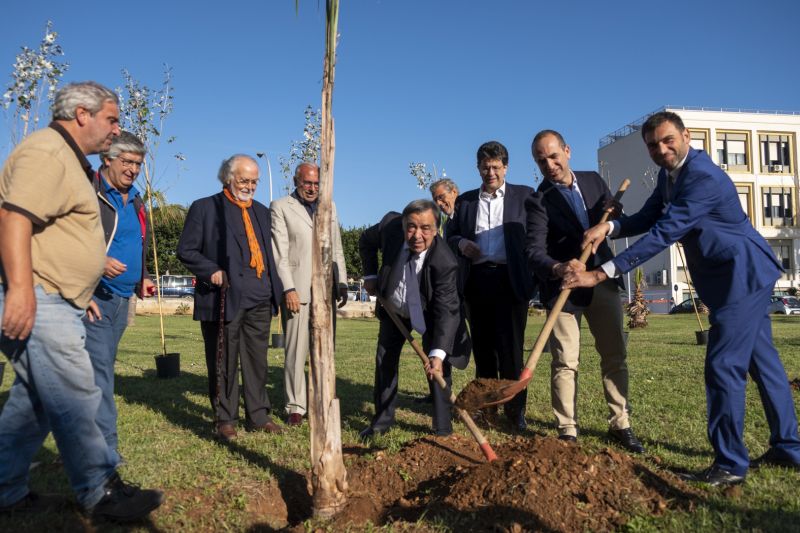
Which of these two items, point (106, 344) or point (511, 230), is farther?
point (511, 230)

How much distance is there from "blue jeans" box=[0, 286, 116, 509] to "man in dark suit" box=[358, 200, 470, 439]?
7.27 ft

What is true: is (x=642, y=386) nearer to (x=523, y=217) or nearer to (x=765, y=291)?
(x=523, y=217)

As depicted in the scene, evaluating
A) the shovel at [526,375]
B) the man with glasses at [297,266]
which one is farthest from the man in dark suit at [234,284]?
the shovel at [526,375]

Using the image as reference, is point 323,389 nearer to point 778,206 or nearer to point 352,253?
point 352,253

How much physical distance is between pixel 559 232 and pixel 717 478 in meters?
2.02

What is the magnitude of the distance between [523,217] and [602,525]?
2969 mm

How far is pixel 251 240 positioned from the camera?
5371 millimetres

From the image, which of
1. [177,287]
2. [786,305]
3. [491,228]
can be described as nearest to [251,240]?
[491,228]

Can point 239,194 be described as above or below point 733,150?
below

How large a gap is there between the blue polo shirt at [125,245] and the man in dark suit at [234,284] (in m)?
0.83

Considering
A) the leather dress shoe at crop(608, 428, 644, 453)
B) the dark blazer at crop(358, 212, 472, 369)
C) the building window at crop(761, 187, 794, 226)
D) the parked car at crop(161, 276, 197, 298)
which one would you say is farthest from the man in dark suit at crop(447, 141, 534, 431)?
the building window at crop(761, 187, 794, 226)

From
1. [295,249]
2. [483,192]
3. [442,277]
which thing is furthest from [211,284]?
[483,192]

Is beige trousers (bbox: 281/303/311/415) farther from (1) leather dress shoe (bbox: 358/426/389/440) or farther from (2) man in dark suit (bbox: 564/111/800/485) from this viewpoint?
(2) man in dark suit (bbox: 564/111/800/485)

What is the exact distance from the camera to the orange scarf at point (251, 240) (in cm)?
534
